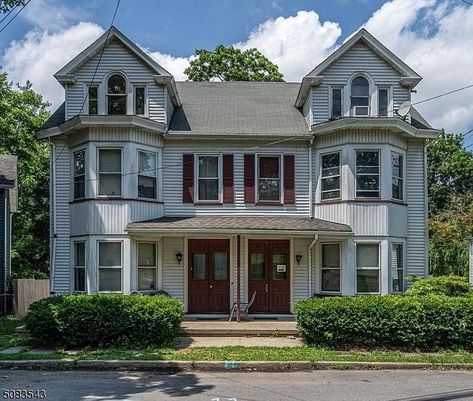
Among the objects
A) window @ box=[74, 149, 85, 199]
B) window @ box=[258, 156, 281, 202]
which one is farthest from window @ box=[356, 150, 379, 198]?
window @ box=[74, 149, 85, 199]

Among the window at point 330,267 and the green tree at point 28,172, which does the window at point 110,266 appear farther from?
the green tree at point 28,172

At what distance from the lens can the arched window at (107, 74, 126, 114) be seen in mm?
16812

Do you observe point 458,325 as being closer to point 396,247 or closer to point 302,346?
A: point 302,346

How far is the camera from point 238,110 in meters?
18.8

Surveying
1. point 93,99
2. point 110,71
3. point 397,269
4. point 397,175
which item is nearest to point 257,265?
point 397,269

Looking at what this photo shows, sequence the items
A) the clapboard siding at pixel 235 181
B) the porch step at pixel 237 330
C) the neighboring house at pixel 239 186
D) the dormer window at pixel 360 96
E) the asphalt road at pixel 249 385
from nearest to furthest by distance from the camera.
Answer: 1. the asphalt road at pixel 249 385
2. the porch step at pixel 237 330
3. the neighboring house at pixel 239 186
4. the dormer window at pixel 360 96
5. the clapboard siding at pixel 235 181

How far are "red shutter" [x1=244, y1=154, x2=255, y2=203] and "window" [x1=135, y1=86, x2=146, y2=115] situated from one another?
363 cm

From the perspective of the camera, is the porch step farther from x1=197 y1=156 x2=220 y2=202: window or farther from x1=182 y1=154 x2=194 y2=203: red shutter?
x1=197 y1=156 x2=220 y2=202: window

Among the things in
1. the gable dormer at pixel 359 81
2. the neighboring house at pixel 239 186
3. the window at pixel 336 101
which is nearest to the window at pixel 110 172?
the neighboring house at pixel 239 186

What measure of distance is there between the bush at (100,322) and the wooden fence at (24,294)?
660 cm

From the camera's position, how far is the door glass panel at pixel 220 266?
679 inches

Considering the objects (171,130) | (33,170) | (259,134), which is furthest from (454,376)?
(33,170)

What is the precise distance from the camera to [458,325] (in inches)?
479

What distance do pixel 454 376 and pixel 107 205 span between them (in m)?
10.4
